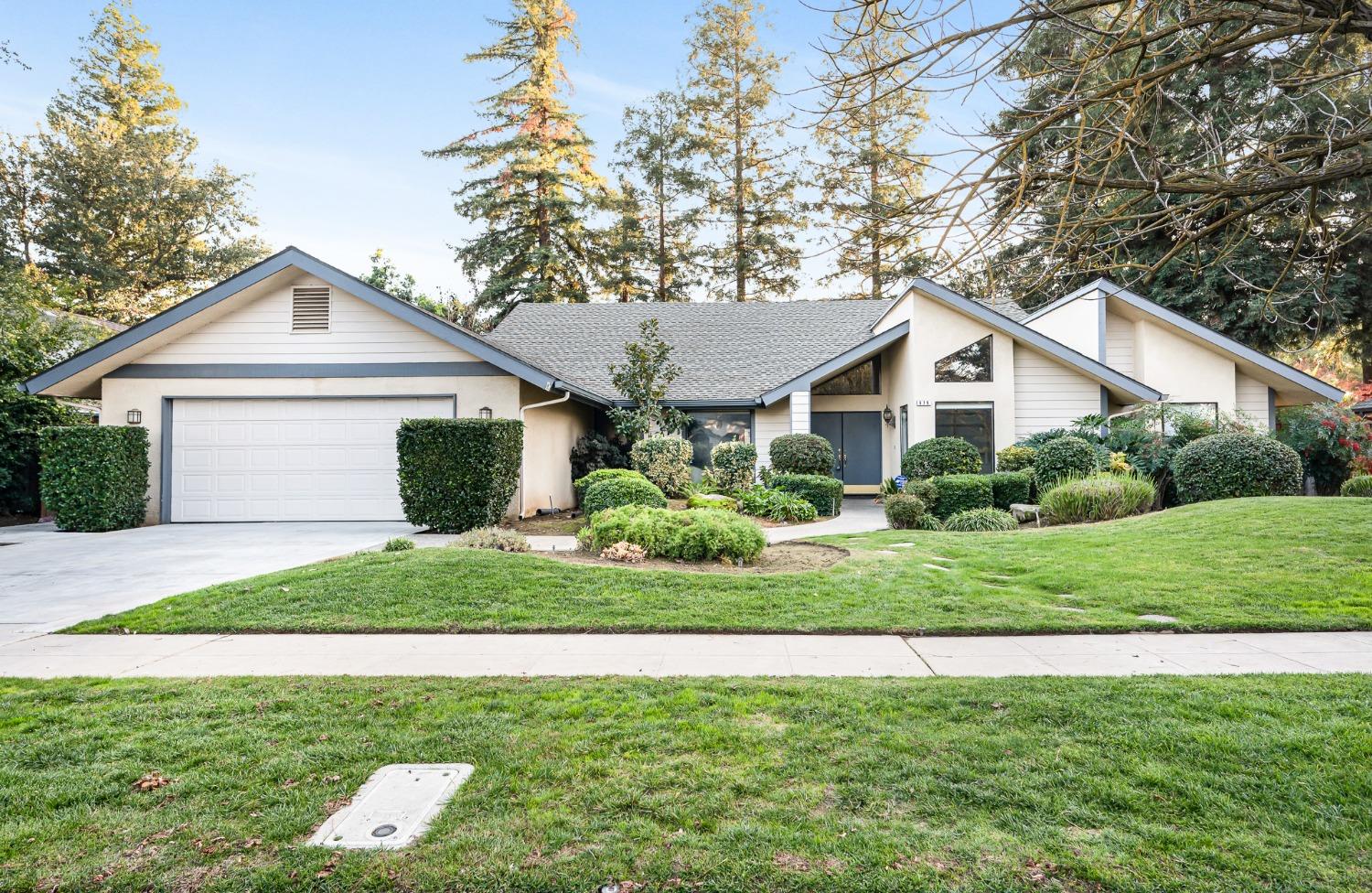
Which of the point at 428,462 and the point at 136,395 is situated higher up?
the point at 136,395

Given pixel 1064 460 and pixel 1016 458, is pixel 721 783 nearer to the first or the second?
pixel 1064 460

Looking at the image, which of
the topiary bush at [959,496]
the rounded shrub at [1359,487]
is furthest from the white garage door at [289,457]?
the rounded shrub at [1359,487]

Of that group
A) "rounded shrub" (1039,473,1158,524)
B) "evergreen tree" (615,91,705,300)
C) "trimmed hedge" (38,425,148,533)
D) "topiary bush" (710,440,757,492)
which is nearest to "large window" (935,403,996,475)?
"rounded shrub" (1039,473,1158,524)

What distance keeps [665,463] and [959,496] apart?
527 cm

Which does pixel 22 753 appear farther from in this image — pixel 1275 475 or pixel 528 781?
pixel 1275 475

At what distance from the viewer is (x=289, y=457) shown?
1280 centimetres

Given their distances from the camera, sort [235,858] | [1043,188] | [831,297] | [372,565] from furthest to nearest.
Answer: [831,297] → [372,565] → [1043,188] → [235,858]

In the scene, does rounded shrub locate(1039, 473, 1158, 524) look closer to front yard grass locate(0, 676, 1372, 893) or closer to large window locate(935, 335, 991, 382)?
large window locate(935, 335, 991, 382)

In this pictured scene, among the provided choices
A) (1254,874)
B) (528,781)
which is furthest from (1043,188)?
(528,781)

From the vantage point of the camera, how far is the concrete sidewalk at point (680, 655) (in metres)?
4.29

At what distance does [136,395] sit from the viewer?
12.7 meters

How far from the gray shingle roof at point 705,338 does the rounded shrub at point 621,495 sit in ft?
16.7

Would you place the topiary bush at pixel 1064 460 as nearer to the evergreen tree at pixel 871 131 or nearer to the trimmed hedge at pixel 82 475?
the evergreen tree at pixel 871 131

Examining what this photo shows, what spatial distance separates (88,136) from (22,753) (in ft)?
115
